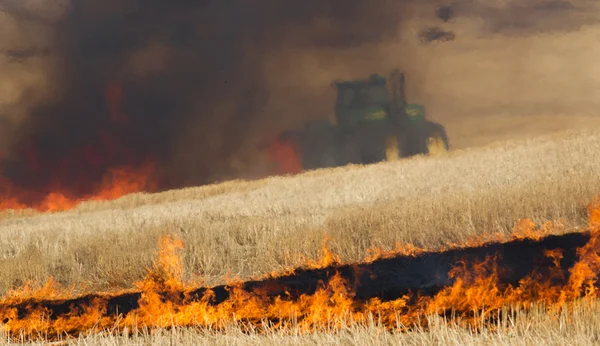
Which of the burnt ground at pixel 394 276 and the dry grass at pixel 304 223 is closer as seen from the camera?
the burnt ground at pixel 394 276

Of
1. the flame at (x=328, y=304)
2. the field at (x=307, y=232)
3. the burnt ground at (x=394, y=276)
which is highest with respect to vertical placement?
the field at (x=307, y=232)

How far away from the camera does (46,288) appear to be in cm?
1451

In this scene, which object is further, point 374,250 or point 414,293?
point 374,250

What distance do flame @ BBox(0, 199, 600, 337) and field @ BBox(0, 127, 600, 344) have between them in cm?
136

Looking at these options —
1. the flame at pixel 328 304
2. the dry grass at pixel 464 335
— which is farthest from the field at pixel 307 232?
the flame at pixel 328 304

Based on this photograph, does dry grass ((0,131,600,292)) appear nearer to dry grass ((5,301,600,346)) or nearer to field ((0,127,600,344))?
field ((0,127,600,344))

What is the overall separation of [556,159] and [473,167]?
3.33m

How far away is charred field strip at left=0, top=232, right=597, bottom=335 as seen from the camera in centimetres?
1138

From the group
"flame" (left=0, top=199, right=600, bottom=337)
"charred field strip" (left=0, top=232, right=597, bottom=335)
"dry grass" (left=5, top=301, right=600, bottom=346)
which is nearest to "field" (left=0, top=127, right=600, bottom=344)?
"dry grass" (left=5, top=301, right=600, bottom=346)

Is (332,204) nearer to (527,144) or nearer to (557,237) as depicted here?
(557,237)

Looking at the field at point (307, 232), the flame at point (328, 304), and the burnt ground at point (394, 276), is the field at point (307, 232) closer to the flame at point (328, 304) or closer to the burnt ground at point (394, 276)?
the flame at point (328, 304)

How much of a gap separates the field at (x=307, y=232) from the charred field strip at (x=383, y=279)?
2.05 metres

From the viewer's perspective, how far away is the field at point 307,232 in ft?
28.5

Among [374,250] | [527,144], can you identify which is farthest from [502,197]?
[527,144]
